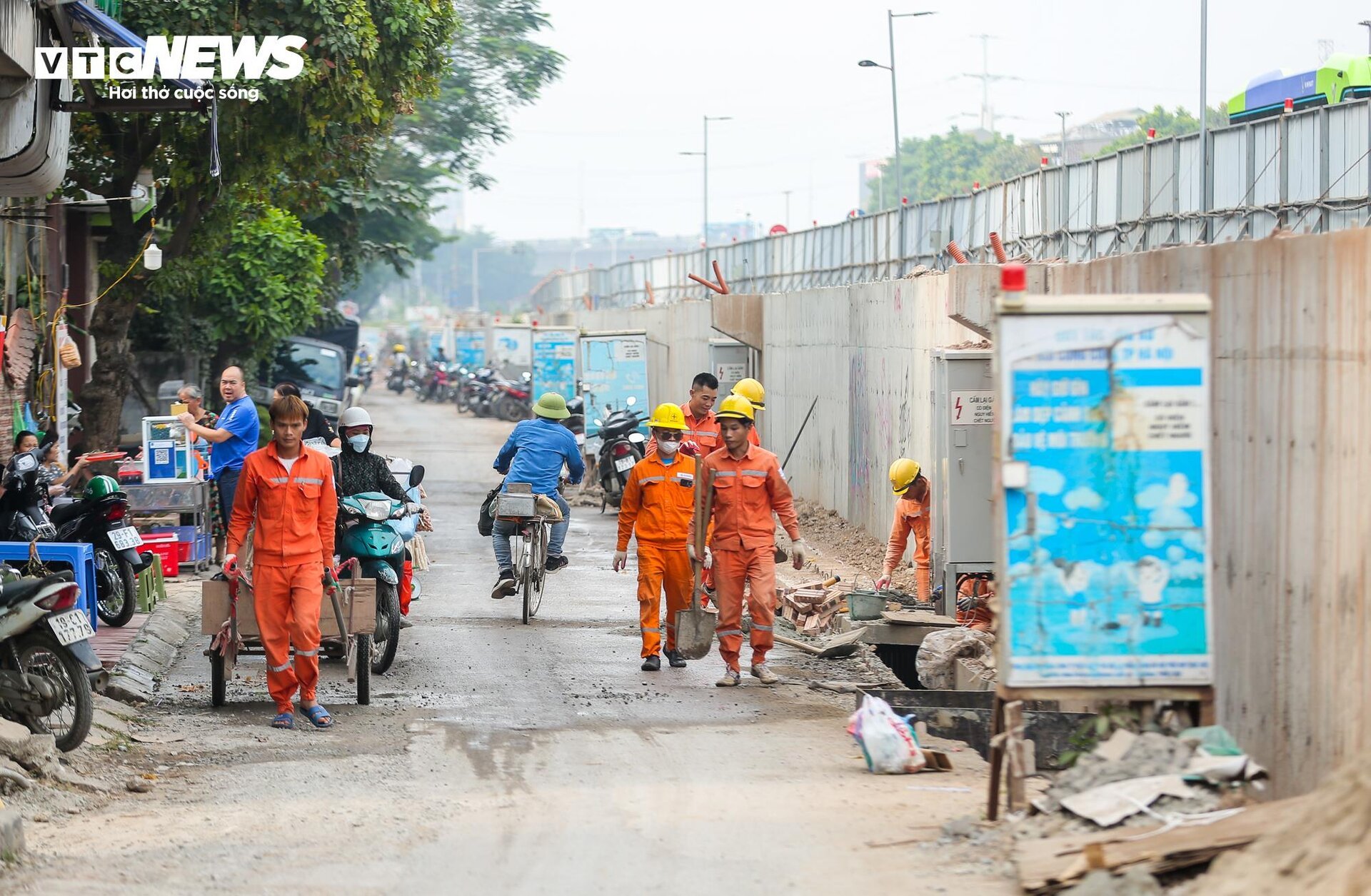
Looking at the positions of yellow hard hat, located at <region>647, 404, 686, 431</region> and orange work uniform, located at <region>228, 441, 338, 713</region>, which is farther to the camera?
yellow hard hat, located at <region>647, 404, 686, 431</region>

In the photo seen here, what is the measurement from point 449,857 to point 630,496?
4.99 meters

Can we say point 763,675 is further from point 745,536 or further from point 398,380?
point 398,380

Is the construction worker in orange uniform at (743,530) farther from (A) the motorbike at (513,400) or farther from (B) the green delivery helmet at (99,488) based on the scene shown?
(A) the motorbike at (513,400)

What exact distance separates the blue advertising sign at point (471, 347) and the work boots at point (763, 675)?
179 ft

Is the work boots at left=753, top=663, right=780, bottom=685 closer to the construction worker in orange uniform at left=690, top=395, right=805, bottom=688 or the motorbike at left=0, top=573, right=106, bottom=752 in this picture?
the construction worker in orange uniform at left=690, top=395, right=805, bottom=688

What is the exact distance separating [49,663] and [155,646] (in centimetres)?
377

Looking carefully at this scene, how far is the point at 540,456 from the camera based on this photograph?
13.8m

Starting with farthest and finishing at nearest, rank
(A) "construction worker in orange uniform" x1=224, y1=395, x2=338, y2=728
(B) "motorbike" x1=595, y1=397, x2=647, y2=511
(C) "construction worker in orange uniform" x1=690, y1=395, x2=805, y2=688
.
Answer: (B) "motorbike" x1=595, y1=397, x2=647, y2=511 → (C) "construction worker in orange uniform" x1=690, y1=395, x2=805, y2=688 → (A) "construction worker in orange uniform" x1=224, y1=395, x2=338, y2=728

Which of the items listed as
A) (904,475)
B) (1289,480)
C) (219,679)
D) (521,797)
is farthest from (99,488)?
(1289,480)

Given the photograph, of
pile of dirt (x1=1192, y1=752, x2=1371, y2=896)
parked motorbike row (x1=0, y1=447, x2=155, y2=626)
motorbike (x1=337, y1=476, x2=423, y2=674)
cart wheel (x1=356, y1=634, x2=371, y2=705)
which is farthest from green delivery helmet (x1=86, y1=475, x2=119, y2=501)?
pile of dirt (x1=1192, y1=752, x2=1371, y2=896)

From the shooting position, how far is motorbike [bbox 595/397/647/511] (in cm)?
2144

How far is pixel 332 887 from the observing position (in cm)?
580

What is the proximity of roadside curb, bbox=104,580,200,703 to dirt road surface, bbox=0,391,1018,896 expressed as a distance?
0.17m

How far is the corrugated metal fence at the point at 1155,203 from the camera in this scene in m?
15.0
